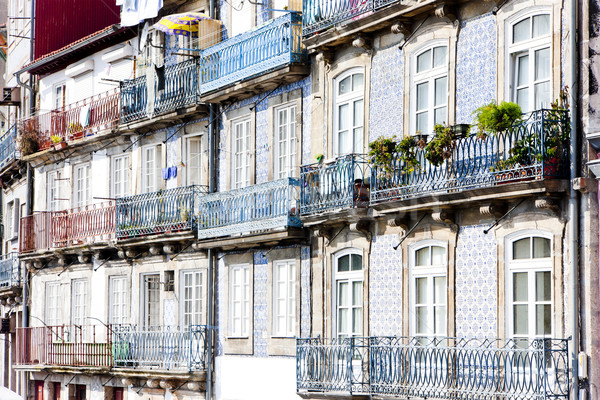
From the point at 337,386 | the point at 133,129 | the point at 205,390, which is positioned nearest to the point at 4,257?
the point at 133,129

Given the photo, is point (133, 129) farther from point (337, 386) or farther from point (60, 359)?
point (337, 386)

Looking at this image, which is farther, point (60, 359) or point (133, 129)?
point (60, 359)

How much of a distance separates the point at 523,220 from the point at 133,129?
571 inches

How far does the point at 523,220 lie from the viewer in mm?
18859

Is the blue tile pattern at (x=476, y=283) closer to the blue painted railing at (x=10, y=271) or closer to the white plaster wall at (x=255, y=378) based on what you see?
the white plaster wall at (x=255, y=378)

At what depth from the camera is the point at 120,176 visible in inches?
1286

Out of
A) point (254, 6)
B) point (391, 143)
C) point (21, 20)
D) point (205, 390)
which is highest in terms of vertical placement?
point (21, 20)

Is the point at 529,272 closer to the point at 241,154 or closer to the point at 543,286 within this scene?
the point at 543,286

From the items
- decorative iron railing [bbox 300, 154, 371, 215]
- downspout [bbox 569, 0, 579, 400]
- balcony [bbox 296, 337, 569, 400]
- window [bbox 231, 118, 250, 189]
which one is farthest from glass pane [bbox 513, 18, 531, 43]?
window [bbox 231, 118, 250, 189]

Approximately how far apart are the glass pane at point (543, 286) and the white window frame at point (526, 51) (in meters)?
2.47

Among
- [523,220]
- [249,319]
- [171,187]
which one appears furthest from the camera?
[171,187]

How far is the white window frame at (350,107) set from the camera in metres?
23.3

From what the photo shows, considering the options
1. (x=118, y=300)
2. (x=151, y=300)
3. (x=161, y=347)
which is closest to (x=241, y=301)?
(x=161, y=347)

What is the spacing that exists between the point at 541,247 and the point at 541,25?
3.30m
